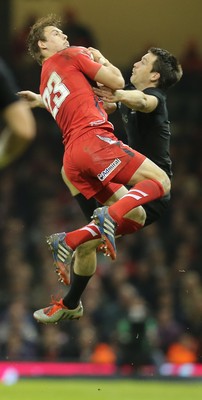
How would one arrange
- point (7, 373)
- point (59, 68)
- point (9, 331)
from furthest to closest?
point (9, 331), point (7, 373), point (59, 68)

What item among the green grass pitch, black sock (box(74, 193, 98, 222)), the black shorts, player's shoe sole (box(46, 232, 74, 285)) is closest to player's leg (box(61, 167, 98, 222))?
black sock (box(74, 193, 98, 222))

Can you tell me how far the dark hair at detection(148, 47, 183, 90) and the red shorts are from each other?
2.24ft

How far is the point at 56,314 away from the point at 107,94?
1.72 meters

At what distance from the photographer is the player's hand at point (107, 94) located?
24.9 feet

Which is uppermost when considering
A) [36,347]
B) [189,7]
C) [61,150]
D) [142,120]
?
[189,7]

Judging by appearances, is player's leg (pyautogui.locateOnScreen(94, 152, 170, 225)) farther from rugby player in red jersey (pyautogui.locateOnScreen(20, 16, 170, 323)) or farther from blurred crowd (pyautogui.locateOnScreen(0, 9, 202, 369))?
blurred crowd (pyautogui.locateOnScreen(0, 9, 202, 369))

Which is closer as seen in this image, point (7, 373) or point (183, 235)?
point (7, 373)

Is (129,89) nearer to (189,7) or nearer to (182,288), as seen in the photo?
(182,288)

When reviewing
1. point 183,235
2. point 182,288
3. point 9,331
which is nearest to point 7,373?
point 9,331

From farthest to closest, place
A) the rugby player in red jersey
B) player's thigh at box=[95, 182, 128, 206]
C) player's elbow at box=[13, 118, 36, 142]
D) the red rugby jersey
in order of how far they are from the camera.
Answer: player's thigh at box=[95, 182, 128, 206] → the red rugby jersey → the rugby player in red jersey → player's elbow at box=[13, 118, 36, 142]

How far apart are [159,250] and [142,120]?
634cm

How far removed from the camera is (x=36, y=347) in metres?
13.0

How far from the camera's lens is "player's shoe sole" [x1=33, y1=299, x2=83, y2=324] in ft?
27.4

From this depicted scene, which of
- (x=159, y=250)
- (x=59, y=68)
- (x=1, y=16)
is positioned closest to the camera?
(x=59, y=68)
